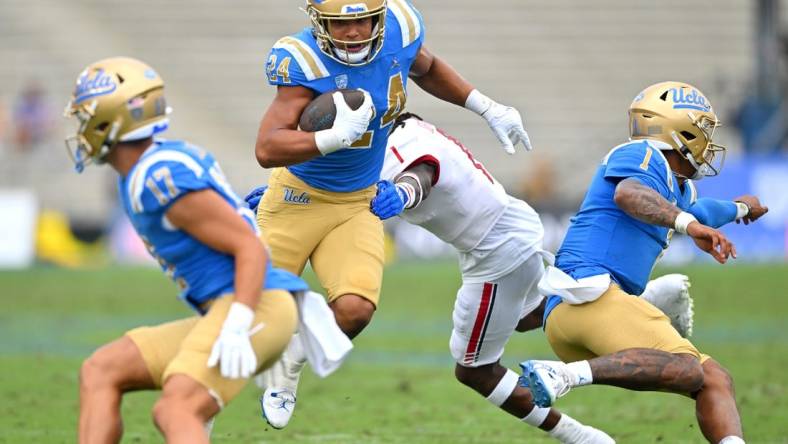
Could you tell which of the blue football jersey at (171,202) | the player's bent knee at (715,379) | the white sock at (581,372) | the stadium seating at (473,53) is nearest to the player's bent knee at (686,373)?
the player's bent knee at (715,379)

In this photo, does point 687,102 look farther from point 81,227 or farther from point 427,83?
point 81,227

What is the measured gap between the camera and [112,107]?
4973 millimetres

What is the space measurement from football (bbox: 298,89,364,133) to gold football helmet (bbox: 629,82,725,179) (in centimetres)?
125

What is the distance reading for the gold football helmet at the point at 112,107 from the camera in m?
4.98

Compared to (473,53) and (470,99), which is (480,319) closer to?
(470,99)

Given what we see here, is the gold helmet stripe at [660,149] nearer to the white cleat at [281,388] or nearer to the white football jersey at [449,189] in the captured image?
the white football jersey at [449,189]

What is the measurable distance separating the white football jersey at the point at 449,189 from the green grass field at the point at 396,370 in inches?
44.3

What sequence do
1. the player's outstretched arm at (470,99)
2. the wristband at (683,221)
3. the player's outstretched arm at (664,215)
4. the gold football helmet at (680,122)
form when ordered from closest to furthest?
the player's outstretched arm at (664,215) → the wristband at (683,221) → the gold football helmet at (680,122) → the player's outstretched arm at (470,99)

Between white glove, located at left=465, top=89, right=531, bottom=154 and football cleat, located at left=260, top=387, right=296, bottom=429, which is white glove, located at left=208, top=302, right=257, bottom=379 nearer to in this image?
football cleat, located at left=260, top=387, right=296, bottom=429

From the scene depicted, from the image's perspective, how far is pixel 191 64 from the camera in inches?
920

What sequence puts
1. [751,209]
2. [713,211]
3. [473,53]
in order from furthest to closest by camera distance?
[473,53]
[751,209]
[713,211]

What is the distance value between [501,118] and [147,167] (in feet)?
9.04

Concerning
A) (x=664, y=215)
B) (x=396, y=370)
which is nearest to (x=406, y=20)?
(x=664, y=215)

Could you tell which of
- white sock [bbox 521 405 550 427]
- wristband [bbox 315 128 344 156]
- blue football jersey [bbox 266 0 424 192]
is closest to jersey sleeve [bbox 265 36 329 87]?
blue football jersey [bbox 266 0 424 192]
